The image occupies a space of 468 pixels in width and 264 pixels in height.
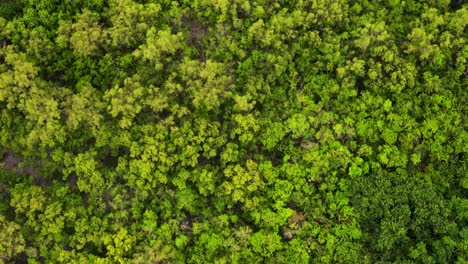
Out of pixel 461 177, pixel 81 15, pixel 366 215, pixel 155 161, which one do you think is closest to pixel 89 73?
pixel 81 15

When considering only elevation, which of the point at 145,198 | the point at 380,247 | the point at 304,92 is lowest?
the point at 380,247

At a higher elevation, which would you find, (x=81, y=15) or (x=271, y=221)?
(x=81, y=15)

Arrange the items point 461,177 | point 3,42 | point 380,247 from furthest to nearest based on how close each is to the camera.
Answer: point 3,42 < point 461,177 < point 380,247

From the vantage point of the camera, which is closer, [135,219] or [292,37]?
[135,219]

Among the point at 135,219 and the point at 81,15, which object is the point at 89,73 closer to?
the point at 81,15

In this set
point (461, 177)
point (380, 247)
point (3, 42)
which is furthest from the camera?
point (3, 42)

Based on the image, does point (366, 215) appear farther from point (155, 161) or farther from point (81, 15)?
point (81, 15)

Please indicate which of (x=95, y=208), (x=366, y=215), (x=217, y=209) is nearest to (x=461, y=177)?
(x=366, y=215)
